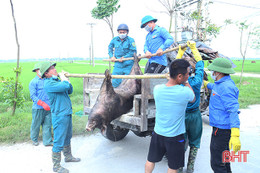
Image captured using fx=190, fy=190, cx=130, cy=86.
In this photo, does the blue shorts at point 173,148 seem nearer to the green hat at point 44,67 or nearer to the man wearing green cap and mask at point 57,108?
the man wearing green cap and mask at point 57,108

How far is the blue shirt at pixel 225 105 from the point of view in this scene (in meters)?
2.16

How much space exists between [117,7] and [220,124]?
34.1 ft

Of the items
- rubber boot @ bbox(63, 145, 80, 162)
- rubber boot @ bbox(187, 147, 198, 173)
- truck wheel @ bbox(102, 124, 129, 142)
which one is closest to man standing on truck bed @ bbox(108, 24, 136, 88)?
truck wheel @ bbox(102, 124, 129, 142)

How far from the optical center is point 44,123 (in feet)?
14.7

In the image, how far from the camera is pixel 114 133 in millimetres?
4098

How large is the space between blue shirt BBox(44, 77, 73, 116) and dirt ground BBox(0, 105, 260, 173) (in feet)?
3.37

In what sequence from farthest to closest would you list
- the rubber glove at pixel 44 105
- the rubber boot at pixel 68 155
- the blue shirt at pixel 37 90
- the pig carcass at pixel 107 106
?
the blue shirt at pixel 37 90, the rubber glove at pixel 44 105, the rubber boot at pixel 68 155, the pig carcass at pixel 107 106

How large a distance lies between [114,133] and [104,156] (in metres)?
0.55

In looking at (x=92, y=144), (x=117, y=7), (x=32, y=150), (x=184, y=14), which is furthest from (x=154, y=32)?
(x=184, y=14)

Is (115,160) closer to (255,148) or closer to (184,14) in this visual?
(255,148)

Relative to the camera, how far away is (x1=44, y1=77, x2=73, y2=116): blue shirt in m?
3.01

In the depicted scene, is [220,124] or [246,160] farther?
[246,160]

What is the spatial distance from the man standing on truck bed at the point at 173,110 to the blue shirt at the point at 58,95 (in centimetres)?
160

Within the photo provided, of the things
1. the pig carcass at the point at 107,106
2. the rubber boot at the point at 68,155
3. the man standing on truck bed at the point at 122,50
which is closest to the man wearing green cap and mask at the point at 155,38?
the man standing on truck bed at the point at 122,50
